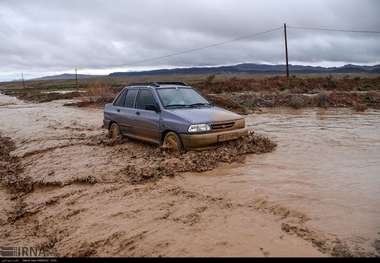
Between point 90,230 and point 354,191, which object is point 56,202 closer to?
point 90,230

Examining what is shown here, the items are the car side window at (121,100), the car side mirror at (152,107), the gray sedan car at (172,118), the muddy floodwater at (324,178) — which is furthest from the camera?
the car side window at (121,100)

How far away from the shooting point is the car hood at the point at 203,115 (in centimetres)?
881

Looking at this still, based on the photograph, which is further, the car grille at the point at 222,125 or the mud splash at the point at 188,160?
the car grille at the point at 222,125

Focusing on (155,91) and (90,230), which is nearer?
(90,230)

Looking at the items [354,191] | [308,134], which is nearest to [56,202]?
[354,191]

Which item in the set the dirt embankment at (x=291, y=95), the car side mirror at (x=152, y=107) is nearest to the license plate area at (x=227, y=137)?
the car side mirror at (x=152, y=107)

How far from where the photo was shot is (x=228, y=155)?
8875 mm

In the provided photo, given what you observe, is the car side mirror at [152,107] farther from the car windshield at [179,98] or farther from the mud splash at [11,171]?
the mud splash at [11,171]

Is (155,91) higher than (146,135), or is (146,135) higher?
(155,91)

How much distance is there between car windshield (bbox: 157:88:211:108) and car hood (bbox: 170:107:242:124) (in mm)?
405

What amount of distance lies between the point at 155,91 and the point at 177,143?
1.75m

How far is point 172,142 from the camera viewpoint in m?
9.20

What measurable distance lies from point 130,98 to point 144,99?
798 millimetres

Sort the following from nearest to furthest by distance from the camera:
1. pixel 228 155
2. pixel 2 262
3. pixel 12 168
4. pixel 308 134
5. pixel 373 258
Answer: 1. pixel 373 258
2. pixel 2 262
3. pixel 228 155
4. pixel 12 168
5. pixel 308 134
